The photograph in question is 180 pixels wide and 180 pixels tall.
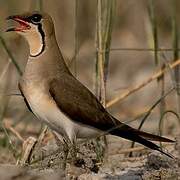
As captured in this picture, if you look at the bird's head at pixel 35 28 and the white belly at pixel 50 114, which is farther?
the bird's head at pixel 35 28

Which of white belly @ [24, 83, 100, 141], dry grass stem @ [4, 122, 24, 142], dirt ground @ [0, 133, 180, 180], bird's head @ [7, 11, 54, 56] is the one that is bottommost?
dirt ground @ [0, 133, 180, 180]

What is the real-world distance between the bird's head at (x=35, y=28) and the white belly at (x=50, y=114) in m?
0.33

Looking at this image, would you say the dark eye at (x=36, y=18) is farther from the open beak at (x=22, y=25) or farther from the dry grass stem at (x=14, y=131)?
the dry grass stem at (x=14, y=131)

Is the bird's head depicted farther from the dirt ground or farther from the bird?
the dirt ground

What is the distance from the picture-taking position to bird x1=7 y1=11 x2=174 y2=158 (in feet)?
17.7

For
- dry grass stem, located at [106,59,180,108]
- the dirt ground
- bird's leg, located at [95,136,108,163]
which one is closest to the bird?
the dirt ground

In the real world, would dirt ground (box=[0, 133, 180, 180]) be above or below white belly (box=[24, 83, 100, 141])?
below

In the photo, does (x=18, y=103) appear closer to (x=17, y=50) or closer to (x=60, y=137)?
(x=17, y=50)

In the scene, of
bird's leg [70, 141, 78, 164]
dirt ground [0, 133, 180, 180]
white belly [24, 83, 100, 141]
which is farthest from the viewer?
bird's leg [70, 141, 78, 164]

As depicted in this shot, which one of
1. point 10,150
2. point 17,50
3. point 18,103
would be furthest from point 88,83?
point 10,150

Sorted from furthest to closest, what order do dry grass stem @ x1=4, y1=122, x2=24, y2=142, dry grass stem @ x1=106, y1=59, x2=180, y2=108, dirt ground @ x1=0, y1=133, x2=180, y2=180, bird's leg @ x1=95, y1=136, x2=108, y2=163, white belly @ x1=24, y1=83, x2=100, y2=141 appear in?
dry grass stem @ x1=4, y1=122, x2=24, y2=142
dry grass stem @ x1=106, y1=59, x2=180, y2=108
bird's leg @ x1=95, y1=136, x2=108, y2=163
white belly @ x1=24, y1=83, x2=100, y2=141
dirt ground @ x1=0, y1=133, x2=180, y2=180

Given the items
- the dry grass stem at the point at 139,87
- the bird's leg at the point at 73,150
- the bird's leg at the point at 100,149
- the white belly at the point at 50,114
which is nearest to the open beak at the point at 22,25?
the white belly at the point at 50,114

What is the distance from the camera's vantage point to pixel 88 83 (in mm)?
10047

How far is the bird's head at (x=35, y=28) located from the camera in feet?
18.2
